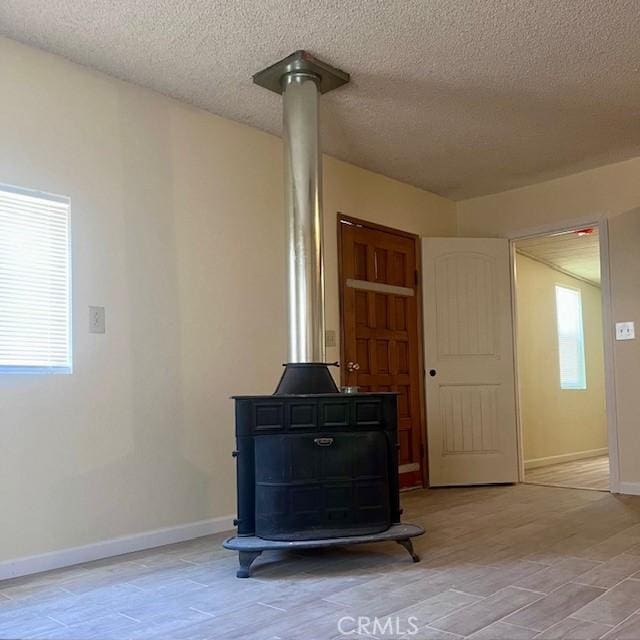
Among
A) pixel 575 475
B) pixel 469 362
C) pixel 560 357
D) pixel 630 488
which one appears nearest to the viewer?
pixel 630 488

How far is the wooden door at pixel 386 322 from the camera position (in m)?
4.50

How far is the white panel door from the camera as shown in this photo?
4.95m

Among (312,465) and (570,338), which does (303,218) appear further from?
(570,338)

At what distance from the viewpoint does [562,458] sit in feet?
21.7

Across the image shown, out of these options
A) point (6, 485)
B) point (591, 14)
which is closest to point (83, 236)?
point (6, 485)

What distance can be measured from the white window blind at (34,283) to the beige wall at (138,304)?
0.06 meters

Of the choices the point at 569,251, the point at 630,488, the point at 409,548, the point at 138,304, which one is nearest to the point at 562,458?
the point at 569,251

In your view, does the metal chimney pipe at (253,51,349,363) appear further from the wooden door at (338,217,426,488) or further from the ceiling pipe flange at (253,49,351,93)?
the wooden door at (338,217,426,488)

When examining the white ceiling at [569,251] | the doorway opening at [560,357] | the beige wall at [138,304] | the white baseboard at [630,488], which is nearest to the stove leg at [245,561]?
the beige wall at [138,304]

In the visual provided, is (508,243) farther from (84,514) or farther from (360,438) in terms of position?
(84,514)

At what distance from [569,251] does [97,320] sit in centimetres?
473

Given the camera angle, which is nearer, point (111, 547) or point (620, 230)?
point (111, 547)

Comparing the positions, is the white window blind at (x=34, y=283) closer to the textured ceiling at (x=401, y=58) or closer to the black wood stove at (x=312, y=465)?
the textured ceiling at (x=401, y=58)

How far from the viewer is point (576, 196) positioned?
4.87m
